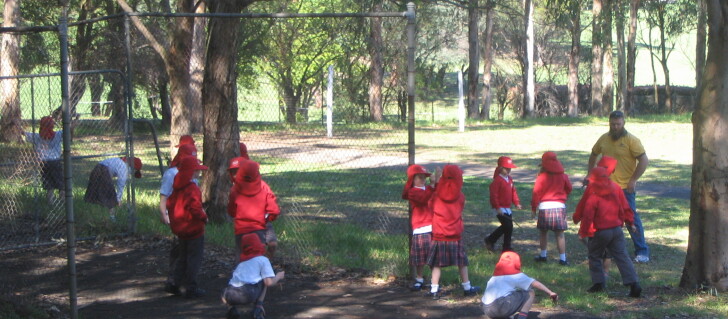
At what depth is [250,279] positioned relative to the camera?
5.87 meters

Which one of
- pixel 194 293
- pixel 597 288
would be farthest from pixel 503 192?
pixel 194 293

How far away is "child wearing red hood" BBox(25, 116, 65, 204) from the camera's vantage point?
9477mm

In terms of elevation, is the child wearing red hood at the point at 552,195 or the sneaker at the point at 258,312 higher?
the child wearing red hood at the point at 552,195

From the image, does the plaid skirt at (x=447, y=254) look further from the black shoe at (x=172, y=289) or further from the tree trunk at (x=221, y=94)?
the tree trunk at (x=221, y=94)

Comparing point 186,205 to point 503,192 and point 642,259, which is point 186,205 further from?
point 642,259

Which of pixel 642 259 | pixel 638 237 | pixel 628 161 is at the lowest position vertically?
pixel 642 259

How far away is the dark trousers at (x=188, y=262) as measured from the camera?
6.84 metres

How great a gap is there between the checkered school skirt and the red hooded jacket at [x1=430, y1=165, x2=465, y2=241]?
18 cm

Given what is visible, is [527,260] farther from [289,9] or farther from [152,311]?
[289,9]

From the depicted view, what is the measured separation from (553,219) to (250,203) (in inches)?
140

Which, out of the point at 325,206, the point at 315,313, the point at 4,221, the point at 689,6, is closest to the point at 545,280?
the point at 315,313

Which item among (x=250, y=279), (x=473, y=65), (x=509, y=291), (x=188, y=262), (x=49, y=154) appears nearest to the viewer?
(x=509, y=291)

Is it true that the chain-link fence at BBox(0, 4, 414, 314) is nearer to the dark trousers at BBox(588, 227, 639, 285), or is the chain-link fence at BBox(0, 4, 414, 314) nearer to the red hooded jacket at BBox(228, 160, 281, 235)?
the red hooded jacket at BBox(228, 160, 281, 235)

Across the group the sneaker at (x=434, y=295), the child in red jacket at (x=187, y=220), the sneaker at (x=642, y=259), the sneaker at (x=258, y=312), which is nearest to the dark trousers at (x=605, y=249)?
the sneaker at (x=434, y=295)
